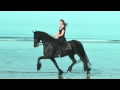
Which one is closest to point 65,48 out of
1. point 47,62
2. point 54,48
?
point 54,48

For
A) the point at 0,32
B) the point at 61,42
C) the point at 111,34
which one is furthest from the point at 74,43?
the point at 0,32

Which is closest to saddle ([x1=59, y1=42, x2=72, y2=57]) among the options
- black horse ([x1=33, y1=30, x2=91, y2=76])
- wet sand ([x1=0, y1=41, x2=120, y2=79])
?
black horse ([x1=33, y1=30, x2=91, y2=76])

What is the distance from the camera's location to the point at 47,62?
9328 millimetres

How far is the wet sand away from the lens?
8.74m

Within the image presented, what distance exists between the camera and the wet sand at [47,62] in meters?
8.74

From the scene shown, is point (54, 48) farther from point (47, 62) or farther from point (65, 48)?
point (47, 62)

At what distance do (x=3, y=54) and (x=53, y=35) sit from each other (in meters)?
1.32

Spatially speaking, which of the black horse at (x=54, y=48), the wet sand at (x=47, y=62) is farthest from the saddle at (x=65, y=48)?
the wet sand at (x=47, y=62)

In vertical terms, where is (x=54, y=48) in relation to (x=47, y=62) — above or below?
above

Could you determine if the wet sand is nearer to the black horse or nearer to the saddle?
the black horse

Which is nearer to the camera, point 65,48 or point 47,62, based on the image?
point 65,48

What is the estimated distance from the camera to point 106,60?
378 inches
